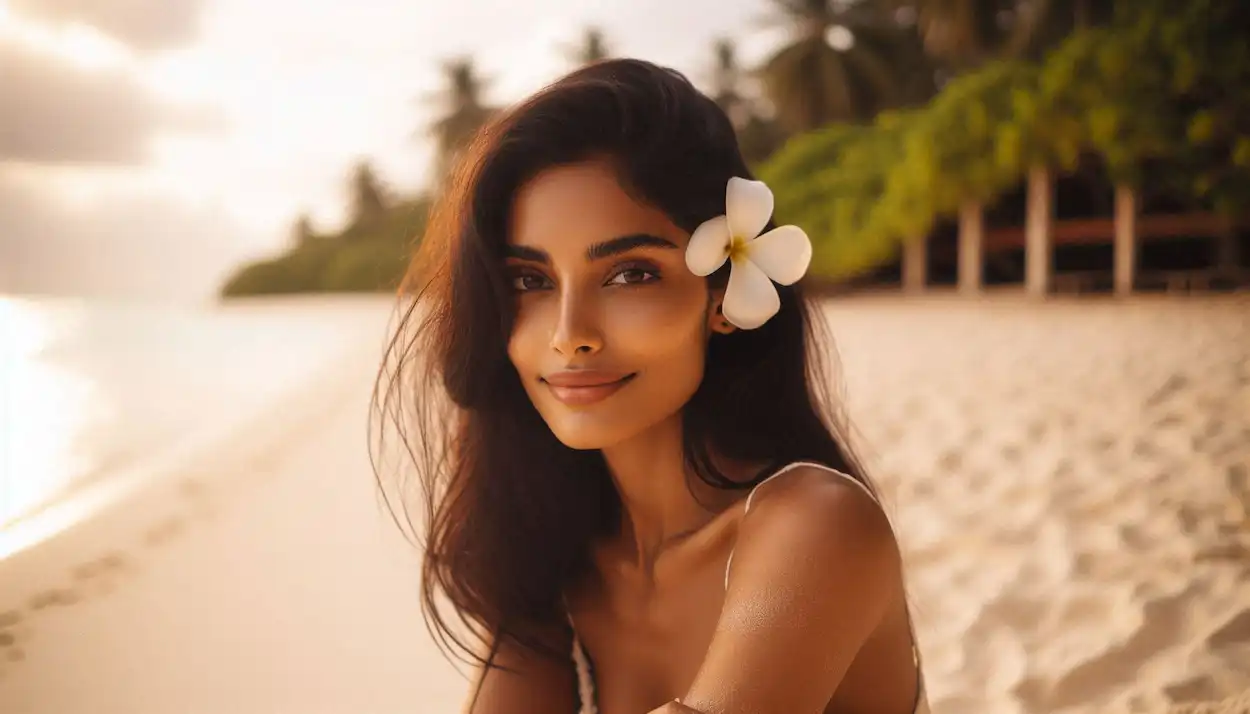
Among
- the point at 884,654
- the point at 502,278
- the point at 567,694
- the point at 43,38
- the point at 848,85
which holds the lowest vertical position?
Result: the point at 567,694

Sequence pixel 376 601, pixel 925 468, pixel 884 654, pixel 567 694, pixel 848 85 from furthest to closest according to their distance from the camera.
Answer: pixel 848 85
pixel 925 468
pixel 376 601
pixel 567 694
pixel 884 654

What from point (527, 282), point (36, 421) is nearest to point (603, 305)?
point (527, 282)

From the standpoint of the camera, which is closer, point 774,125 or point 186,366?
point 186,366

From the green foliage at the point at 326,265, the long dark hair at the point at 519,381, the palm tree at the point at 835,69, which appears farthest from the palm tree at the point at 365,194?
the long dark hair at the point at 519,381

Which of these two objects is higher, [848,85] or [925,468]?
[848,85]

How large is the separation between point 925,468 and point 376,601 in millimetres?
2895

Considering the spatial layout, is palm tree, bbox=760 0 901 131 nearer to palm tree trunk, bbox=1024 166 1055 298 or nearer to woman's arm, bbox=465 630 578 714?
palm tree trunk, bbox=1024 166 1055 298

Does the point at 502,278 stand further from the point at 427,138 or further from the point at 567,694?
the point at 427,138

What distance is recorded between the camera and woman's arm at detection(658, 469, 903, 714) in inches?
43.1

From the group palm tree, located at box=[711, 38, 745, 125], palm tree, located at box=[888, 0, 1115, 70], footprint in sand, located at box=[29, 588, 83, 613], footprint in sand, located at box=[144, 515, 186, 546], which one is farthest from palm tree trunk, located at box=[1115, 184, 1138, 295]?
palm tree, located at box=[711, 38, 745, 125]

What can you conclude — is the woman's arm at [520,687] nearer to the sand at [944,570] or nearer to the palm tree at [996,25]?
the sand at [944,570]

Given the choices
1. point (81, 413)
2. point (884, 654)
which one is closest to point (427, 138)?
point (81, 413)

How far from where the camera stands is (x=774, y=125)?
24688 mm

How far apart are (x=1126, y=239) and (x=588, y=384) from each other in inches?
493
